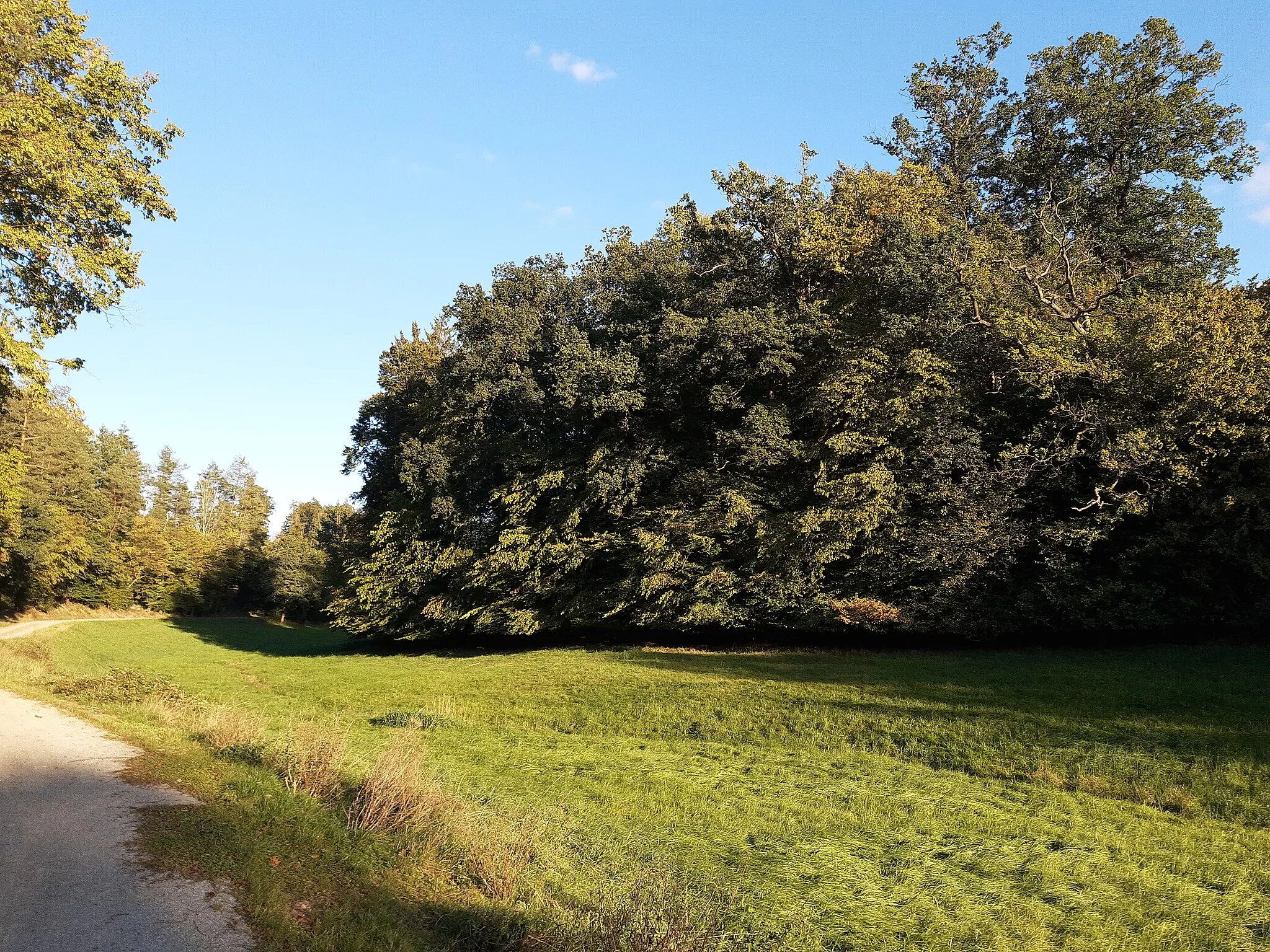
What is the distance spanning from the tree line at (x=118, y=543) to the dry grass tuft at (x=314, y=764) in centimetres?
1704

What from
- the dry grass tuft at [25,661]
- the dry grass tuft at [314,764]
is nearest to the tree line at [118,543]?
the dry grass tuft at [25,661]

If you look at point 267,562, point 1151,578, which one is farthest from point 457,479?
point 267,562

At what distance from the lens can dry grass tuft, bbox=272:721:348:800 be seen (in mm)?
8547

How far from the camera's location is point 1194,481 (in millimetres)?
21594

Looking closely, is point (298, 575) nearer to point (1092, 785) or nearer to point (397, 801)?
point (397, 801)

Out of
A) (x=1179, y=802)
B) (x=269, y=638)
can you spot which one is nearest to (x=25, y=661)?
(x=1179, y=802)

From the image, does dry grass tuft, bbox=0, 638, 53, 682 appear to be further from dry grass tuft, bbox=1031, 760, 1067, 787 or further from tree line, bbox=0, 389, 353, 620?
dry grass tuft, bbox=1031, 760, 1067, 787

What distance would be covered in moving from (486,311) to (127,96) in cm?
1796

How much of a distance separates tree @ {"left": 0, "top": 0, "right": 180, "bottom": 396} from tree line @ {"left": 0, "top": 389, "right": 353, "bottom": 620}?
5405 millimetres

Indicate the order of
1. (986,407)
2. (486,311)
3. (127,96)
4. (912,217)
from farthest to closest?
(486,311) < (986,407) < (912,217) < (127,96)

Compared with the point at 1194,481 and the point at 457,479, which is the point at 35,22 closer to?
the point at 457,479

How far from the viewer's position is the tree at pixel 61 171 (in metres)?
14.8

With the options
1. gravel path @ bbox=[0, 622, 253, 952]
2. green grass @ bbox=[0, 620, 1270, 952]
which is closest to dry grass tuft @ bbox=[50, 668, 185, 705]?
green grass @ bbox=[0, 620, 1270, 952]

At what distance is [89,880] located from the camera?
5.43 metres
